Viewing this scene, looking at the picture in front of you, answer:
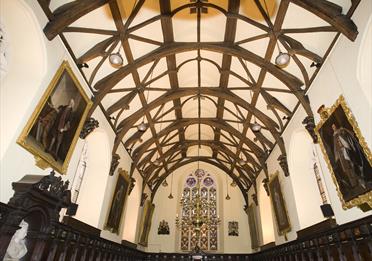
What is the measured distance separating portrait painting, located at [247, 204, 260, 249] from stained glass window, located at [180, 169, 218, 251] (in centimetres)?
212

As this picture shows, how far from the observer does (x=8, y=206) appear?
3855mm

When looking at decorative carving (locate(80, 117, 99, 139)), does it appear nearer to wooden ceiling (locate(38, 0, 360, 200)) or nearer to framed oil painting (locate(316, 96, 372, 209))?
wooden ceiling (locate(38, 0, 360, 200))

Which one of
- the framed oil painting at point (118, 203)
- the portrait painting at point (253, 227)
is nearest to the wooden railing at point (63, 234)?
the framed oil painting at point (118, 203)

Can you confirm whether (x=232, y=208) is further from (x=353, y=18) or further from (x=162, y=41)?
(x=353, y=18)

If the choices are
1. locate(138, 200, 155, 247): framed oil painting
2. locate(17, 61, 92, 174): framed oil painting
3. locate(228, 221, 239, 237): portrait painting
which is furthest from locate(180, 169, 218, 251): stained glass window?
locate(17, 61, 92, 174): framed oil painting

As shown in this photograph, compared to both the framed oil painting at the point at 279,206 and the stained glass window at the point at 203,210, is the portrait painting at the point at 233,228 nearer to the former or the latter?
the stained glass window at the point at 203,210

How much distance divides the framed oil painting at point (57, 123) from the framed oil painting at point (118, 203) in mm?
3706

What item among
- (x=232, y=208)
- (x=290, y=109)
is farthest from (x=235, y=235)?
(x=290, y=109)

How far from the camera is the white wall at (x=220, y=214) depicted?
13.9 meters

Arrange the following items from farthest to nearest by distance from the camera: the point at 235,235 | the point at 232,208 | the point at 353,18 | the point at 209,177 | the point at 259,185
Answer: the point at 209,177
the point at 232,208
the point at 235,235
the point at 259,185
the point at 353,18

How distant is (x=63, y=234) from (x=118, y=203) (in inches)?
145

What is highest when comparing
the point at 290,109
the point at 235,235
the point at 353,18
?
the point at 290,109

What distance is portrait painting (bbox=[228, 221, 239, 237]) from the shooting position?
14.2 meters

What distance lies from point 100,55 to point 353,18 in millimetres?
5993
